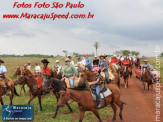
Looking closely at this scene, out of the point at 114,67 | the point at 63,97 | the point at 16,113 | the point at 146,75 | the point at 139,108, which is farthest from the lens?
the point at 114,67

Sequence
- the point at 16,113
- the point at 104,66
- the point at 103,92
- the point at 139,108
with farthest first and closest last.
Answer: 1. the point at 104,66
2. the point at 139,108
3. the point at 16,113
4. the point at 103,92

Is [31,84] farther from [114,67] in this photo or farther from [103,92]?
[114,67]

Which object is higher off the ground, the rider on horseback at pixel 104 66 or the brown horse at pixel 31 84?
the rider on horseback at pixel 104 66

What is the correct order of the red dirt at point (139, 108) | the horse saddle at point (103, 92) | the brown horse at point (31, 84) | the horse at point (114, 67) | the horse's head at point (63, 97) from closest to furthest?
the horse's head at point (63, 97)
the horse saddle at point (103, 92)
the red dirt at point (139, 108)
the brown horse at point (31, 84)
the horse at point (114, 67)

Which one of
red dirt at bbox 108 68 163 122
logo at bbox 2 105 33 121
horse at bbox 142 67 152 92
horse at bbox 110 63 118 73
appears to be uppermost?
horse at bbox 110 63 118 73

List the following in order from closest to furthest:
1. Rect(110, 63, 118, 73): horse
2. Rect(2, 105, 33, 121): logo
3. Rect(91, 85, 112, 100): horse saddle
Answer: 1. Rect(91, 85, 112, 100): horse saddle
2. Rect(2, 105, 33, 121): logo
3. Rect(110, 63, 118, 73): horse

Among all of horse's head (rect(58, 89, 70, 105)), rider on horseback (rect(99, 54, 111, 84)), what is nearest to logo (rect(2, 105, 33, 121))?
horse's head (rect(58, 89, 70, 105))

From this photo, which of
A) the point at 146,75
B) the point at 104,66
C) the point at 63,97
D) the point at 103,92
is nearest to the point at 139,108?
the point at 104,66

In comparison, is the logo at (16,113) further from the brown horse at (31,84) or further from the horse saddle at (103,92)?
the horse saddle at (103,92)

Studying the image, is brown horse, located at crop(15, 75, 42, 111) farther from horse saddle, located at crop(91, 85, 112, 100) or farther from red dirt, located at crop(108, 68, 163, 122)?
red dirt, located at crop(108, 68, 163, 122)

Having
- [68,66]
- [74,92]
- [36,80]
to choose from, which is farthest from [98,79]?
[36,80]

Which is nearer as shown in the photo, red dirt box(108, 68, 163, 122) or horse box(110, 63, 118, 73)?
red dirt box(108, 68, 163, 122)

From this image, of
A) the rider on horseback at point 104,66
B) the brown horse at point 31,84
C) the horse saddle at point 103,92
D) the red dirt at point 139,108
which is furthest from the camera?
the rider on horseback at point 104,66

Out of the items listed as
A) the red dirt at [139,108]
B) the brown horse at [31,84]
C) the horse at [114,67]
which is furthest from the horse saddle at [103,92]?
the horse at [114,67]
